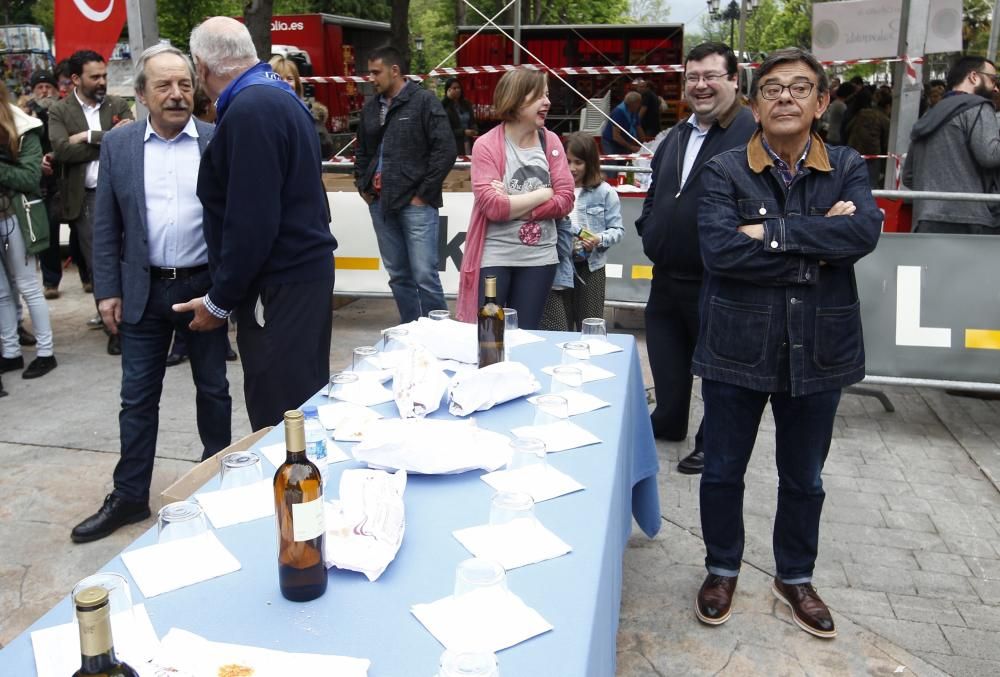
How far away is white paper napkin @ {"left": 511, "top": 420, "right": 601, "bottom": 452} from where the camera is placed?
7.70 feet

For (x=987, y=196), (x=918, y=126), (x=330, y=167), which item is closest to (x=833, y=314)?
(x=987, y=196)

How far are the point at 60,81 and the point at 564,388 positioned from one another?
5574mm

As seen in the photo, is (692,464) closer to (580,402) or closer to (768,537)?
(768,537)

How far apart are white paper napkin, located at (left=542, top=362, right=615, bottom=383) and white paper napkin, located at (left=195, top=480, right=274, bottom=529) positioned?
1177 millimetres

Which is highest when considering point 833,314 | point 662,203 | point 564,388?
point 662,203

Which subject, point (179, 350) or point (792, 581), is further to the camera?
point (179, 350)

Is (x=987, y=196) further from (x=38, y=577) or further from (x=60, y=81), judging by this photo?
(x=60, y=81)

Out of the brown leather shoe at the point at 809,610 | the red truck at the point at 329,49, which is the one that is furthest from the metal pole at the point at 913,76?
the red truck at the point at 329,49

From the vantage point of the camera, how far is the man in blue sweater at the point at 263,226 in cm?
296

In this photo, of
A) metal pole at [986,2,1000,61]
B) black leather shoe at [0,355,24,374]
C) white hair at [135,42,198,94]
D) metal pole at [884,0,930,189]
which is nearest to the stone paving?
black leather shoe at [0,355,24,374]

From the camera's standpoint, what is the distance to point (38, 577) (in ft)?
11.2

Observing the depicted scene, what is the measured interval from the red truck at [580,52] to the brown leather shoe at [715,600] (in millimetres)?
15657

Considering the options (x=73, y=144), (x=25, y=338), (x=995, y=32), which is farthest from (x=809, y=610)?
(x=995, y=32)

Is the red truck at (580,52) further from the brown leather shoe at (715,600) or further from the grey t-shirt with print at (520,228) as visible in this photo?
the brown leather shoe at (715,600)
